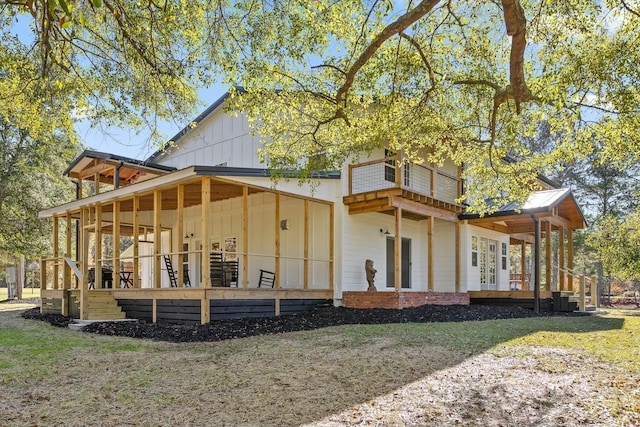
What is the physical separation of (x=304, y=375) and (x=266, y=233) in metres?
8.90

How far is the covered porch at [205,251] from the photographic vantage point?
10578 millimetres

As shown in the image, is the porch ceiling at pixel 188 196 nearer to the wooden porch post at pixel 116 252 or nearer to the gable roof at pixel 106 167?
the wooden porch post at pixel 116 252

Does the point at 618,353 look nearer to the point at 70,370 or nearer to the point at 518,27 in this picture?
the point at 518,27

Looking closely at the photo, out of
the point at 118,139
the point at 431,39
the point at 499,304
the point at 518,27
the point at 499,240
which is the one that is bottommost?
the point at 499,304

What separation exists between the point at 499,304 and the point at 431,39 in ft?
32.5

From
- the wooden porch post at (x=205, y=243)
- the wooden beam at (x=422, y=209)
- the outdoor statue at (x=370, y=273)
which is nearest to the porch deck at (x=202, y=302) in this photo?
the wooden porch post at (x=205, y=243)

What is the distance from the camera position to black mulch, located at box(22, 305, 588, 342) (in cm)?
929

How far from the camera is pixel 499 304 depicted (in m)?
16.0

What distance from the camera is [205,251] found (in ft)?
33.2

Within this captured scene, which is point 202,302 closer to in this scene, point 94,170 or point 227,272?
point 227,272

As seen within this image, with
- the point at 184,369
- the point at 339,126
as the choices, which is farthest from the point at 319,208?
the point at 184,369

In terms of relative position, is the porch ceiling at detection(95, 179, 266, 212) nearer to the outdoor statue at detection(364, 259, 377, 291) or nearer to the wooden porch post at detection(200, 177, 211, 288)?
the wooden porch post at detection(200, 177, 211, 288)

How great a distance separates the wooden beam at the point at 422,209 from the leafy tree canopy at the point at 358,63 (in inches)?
99.8

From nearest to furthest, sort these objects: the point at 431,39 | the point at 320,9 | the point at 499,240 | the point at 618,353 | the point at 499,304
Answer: the point at 618,353, the point at 320,9, the point at 431,39, the point at 499,304, the point at 499,240
